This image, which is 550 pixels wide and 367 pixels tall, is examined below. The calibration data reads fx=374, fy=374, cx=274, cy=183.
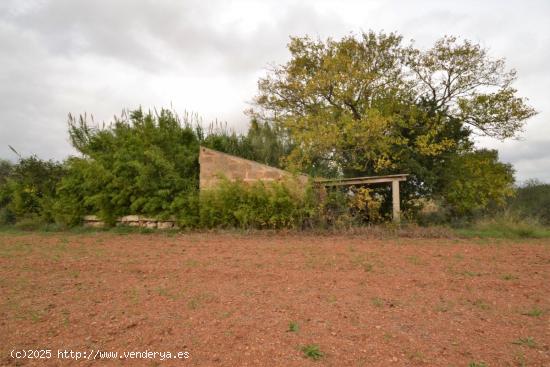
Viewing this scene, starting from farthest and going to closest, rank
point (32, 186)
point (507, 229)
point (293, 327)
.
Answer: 1. point (32, 186)
2. point (507, 229)
3. point (293, 327)

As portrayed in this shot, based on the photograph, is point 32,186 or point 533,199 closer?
point 32,186

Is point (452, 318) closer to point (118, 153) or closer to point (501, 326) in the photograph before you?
point (501, 326)

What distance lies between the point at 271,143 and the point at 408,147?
16.8 feet

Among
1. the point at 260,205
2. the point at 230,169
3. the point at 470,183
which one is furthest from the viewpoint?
the point at 470,183

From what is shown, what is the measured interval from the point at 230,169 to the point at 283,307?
7576 millimetres

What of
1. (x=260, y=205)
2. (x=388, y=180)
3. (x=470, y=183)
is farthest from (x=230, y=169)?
(x=470, y=183)

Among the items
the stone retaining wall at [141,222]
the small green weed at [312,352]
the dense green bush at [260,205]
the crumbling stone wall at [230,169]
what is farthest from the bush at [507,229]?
the stone retaining wall at [141,222]

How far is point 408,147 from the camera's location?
13.3m

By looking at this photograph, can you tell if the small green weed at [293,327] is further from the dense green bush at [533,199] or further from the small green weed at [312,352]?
the dense green bush at [533,199]

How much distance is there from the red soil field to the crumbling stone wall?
408cm

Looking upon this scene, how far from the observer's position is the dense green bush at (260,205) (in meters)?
9.82

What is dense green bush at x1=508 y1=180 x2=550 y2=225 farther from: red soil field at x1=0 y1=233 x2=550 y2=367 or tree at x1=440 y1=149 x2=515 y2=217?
red soil field at x1=0 y1=233 x2=550 y2=367

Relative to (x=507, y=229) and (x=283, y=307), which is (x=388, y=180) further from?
(x=283, y=307)

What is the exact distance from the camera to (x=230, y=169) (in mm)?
11125
